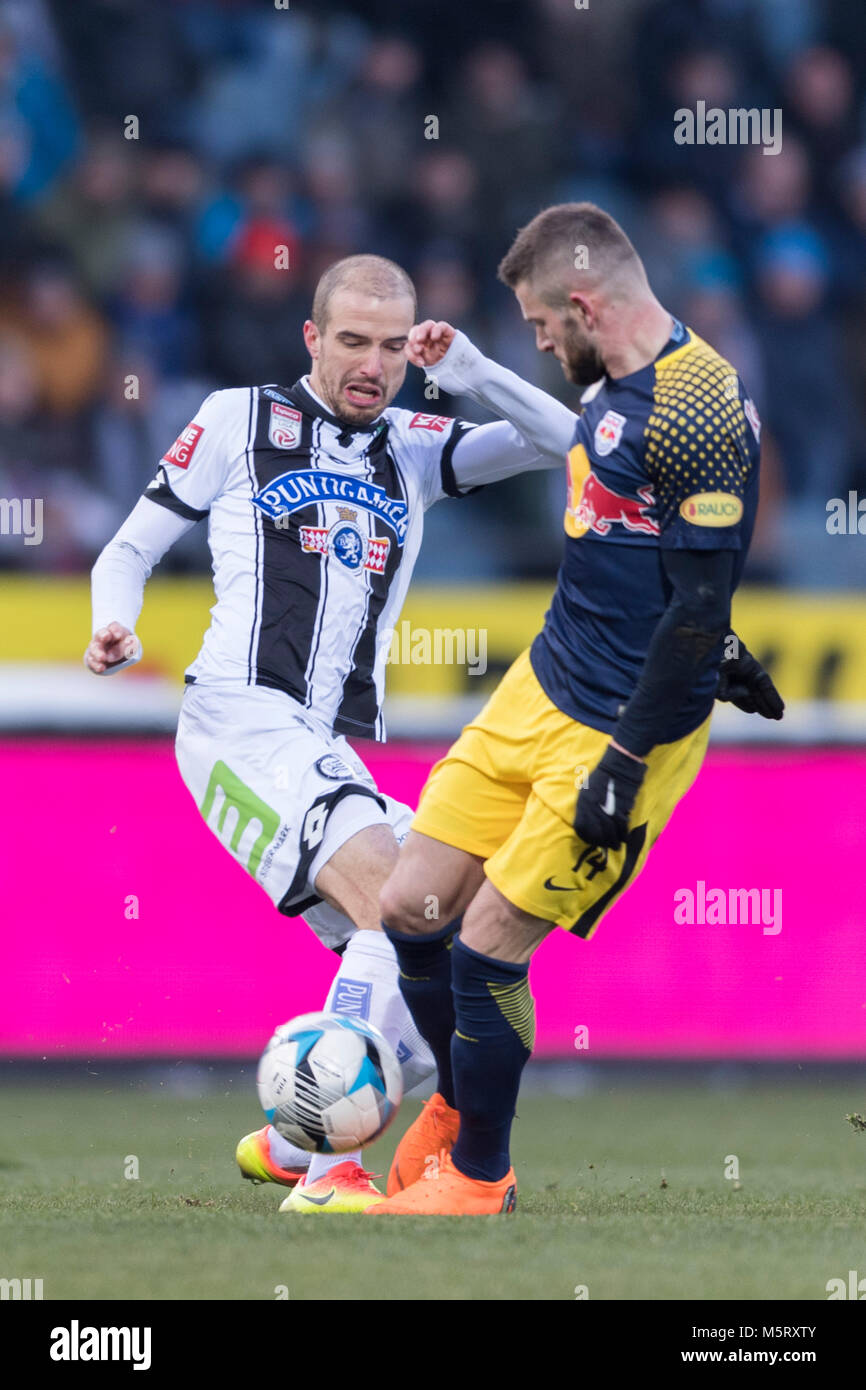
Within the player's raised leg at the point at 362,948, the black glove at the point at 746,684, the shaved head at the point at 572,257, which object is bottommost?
the player's raised leg at the point at 362,948

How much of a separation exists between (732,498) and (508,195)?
23.0 ft

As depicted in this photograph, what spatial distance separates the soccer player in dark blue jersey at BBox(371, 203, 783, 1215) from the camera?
376 cm

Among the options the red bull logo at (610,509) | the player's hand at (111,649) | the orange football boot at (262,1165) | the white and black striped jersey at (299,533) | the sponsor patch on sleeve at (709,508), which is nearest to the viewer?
the sponsor patch on sleeve at (709,508)

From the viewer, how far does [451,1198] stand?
13.7 ft

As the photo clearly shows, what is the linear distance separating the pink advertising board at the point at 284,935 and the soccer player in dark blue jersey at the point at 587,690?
9.18ft

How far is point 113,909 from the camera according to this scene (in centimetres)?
705

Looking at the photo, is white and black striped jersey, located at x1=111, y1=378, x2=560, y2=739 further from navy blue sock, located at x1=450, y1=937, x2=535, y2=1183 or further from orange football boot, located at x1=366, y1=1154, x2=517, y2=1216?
orange football boot, located at x1=366, y1=1154, x2=517, y2=1216

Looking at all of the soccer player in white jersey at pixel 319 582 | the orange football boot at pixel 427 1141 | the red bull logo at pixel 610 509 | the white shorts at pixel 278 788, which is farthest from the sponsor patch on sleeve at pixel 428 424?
the orange football boot at pixel 427 1141

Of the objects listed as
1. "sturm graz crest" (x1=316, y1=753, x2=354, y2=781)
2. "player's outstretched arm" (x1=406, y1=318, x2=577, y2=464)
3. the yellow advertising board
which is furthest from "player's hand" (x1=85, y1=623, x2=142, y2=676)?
the yellow advertising board

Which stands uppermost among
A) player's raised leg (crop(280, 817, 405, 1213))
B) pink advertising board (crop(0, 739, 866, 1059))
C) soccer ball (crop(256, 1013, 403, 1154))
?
player's raised leg (crop(280, 817, 405, 1213))

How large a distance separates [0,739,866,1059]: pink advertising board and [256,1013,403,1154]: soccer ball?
8.86 feet

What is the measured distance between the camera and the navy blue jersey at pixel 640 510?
3.73 m

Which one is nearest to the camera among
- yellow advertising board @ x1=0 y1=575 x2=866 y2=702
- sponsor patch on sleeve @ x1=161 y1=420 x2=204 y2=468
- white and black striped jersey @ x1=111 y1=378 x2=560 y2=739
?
white and black striped jersey @ x1=111 y1=378 x2=560 y2=739

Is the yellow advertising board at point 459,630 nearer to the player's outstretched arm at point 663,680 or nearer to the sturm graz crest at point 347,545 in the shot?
the sturm graz crest at point 347,545
